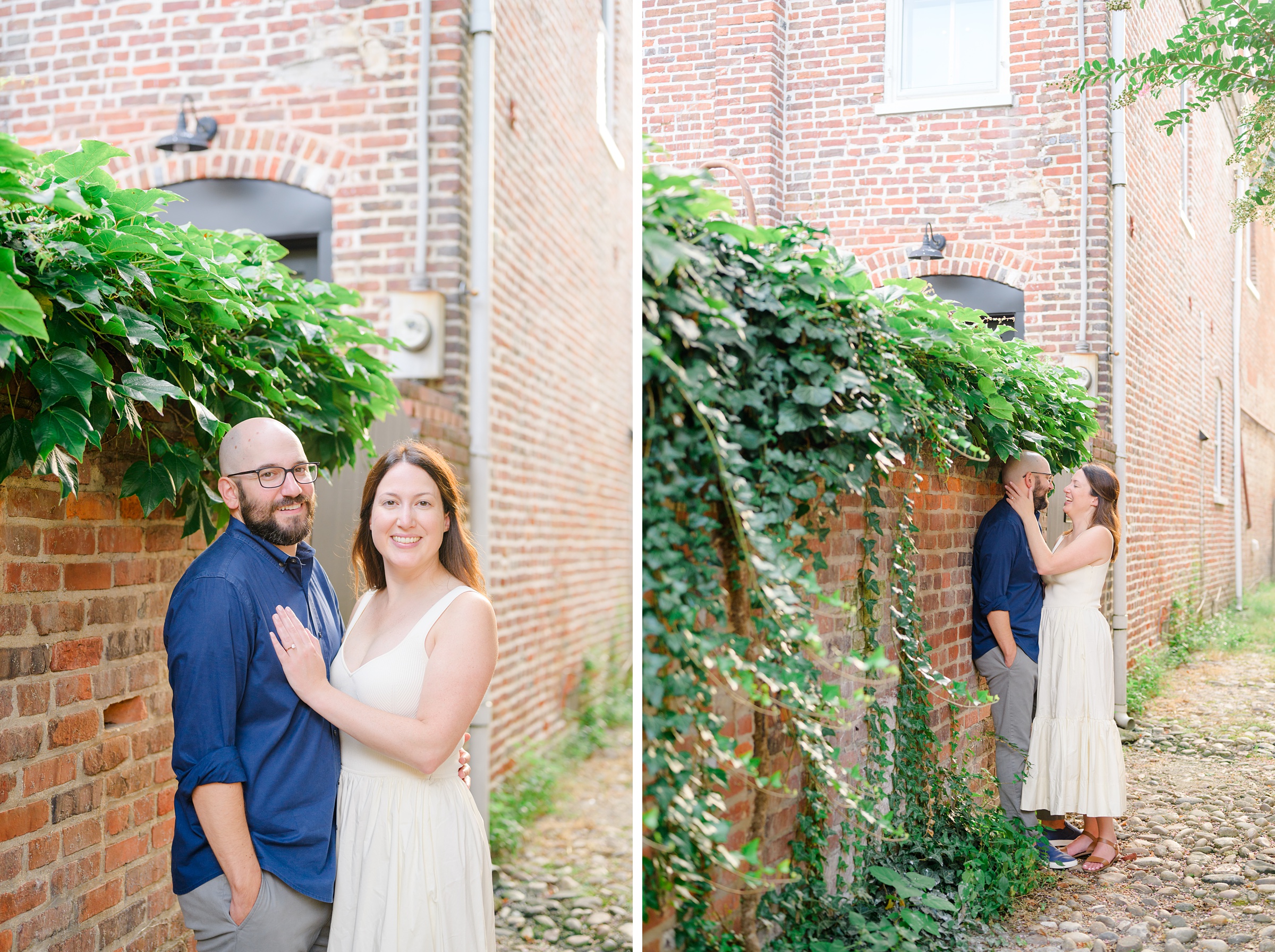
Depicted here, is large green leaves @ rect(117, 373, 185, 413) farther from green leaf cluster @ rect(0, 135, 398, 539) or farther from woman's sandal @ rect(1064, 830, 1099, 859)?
woman's sandal @ rect(1064, 830, 1099, 859)

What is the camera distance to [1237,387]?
188 cm

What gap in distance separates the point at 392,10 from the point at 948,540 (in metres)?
4.08

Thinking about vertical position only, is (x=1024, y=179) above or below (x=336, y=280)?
below

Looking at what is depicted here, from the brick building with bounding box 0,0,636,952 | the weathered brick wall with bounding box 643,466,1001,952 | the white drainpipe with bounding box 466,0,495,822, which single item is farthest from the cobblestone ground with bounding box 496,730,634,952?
the weathered brick wall with bounding box 643,466,1001,952

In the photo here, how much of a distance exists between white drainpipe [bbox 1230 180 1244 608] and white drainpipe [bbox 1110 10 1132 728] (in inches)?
7.9

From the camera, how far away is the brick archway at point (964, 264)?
1.74 meters

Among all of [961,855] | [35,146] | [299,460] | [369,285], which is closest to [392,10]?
[369,285]

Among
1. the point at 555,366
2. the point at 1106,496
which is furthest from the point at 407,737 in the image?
the point at 555,366

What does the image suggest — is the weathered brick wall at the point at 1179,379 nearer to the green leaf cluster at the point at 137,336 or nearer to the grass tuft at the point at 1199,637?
the grass tuft at the point at 1199,637

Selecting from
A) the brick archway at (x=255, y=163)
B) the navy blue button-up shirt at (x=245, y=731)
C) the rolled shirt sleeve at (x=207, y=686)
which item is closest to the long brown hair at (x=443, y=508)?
the navy blue button-up shirt at (x=245, y=731)

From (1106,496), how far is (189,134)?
15.0 ft

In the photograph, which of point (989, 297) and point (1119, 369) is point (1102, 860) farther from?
point (989, 297)

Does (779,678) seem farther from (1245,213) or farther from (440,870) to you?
(1245,213)

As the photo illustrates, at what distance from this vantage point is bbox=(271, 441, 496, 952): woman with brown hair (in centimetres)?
186
